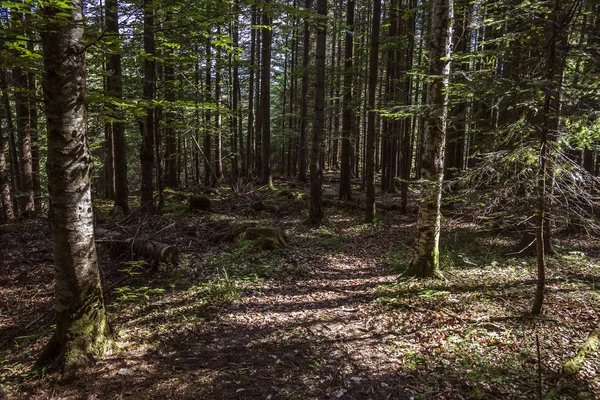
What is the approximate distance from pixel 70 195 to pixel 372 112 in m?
10.5

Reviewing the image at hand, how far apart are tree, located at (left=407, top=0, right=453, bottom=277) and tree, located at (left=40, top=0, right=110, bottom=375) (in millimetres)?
5710

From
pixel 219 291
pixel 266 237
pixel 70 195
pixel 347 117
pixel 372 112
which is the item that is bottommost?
pixel 219 291

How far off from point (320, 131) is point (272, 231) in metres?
4.41

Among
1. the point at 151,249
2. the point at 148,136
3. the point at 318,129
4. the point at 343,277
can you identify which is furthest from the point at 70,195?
the point at 318,129

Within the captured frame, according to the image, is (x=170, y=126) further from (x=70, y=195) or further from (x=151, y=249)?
(x=70, y=195)

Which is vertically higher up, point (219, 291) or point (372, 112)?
point (372, 112)

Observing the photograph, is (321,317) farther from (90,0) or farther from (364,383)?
(90,0)

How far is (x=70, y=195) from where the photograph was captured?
4.11 m

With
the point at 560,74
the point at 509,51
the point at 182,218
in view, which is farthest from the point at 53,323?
the point at 560,74

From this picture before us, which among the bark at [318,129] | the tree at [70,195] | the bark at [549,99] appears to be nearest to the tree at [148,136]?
the bark at [318,129]

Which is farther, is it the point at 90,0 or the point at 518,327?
the point at 90,0

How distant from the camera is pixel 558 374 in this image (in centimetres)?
423

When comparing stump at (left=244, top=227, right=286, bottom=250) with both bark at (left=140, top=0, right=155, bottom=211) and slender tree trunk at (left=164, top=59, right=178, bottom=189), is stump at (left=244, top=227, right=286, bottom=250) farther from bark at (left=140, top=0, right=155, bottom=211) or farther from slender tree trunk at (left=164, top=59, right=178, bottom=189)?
slender tree trunk at (left=164, top=59, right=178, bottom=189)

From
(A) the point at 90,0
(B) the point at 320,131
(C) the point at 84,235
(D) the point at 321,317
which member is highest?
(A) the point at 90,0
